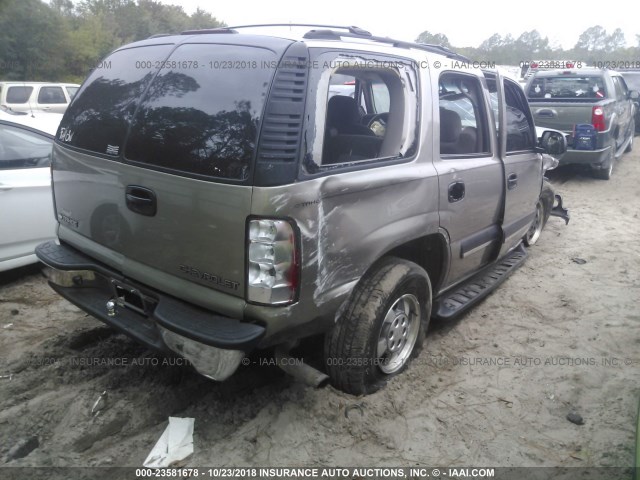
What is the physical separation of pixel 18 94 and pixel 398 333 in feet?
49.9

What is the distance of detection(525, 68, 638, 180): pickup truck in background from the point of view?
7934 millimetres

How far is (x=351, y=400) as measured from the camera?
2734mm

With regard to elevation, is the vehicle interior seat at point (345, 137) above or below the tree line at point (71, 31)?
below

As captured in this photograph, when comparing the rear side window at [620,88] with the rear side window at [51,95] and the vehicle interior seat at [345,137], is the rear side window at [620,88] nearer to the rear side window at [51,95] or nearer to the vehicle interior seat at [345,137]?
the vehicle interior seat at [345,137]

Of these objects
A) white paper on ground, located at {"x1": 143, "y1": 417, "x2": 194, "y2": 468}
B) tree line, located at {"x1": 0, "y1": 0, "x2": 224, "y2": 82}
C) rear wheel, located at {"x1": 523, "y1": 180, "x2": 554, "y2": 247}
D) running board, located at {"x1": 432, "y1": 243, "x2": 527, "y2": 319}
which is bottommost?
white paper on ground, located at {"x1": 143, "y1": 417, "x2": 194, "y2": 468}

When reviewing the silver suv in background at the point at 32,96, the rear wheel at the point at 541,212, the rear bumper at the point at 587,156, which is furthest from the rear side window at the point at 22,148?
the silver suv in background at the point at 32,96

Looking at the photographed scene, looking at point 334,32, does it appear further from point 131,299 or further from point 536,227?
point 536,227

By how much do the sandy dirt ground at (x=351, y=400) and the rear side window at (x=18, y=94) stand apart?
12609 mm

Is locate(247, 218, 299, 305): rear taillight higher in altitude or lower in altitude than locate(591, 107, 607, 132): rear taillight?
lower

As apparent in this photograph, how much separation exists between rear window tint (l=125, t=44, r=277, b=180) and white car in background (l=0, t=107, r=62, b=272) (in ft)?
7.16

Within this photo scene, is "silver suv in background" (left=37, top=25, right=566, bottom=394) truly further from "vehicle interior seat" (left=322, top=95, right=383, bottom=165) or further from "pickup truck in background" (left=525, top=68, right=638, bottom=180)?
"pickup truck in background" (left=525, top=68, right=638, bottom=180)

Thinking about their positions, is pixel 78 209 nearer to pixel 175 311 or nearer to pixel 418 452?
pixel 175 311

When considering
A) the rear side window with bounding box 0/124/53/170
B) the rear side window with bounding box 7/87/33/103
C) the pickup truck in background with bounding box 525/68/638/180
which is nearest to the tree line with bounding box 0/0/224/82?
the rear side window with bounding box 7/87/33/103

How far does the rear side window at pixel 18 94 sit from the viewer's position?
13.9m
